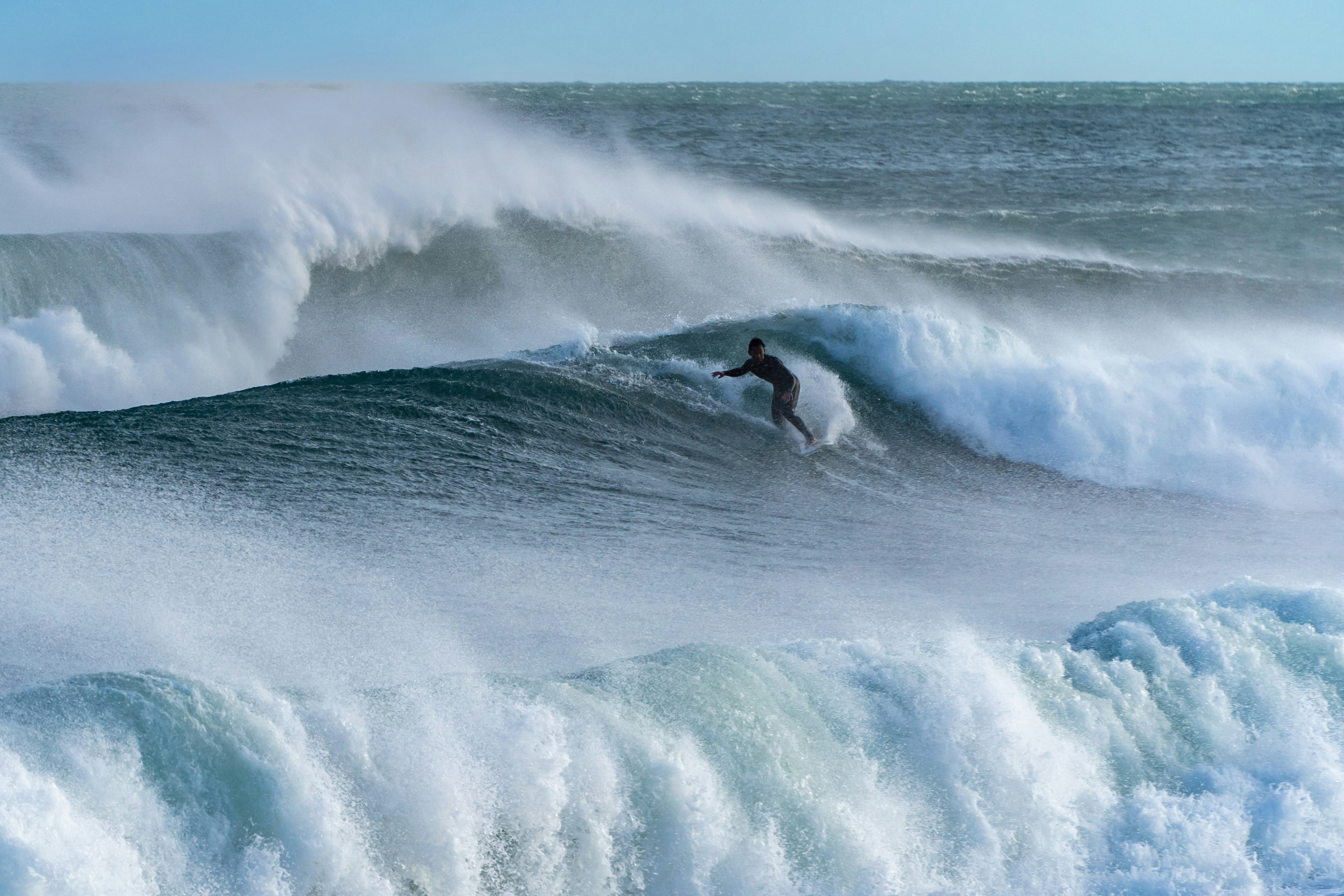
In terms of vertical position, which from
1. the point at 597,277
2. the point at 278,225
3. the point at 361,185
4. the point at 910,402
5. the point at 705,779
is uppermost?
the point at 361,185

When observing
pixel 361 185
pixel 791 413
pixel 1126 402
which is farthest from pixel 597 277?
pixel 1126 402

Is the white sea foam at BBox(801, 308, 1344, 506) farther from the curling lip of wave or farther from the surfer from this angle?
the curling lip of wave

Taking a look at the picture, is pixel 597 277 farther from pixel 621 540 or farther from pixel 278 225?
pixel 621 540

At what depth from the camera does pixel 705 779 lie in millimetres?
4566

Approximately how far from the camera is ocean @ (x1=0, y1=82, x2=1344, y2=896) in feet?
14.2

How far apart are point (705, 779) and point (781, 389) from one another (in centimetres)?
547

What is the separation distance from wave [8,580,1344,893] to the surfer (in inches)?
170

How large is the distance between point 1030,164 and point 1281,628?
2780 centimetres

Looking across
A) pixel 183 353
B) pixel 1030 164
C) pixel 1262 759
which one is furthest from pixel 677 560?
pixel 1030 164

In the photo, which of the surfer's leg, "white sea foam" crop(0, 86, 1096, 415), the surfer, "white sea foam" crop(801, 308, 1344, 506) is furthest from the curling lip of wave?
the surfer's leg

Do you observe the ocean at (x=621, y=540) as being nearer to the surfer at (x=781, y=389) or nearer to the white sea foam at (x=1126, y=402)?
the white sea foam at (x=1126, y=402)

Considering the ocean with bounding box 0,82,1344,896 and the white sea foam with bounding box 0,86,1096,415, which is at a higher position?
the white sea foam with bounding box 0,86,1096,415

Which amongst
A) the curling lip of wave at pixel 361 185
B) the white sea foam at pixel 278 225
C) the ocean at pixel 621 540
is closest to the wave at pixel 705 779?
the ocean at pixel 621 540

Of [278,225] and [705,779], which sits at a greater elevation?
[278,225]
